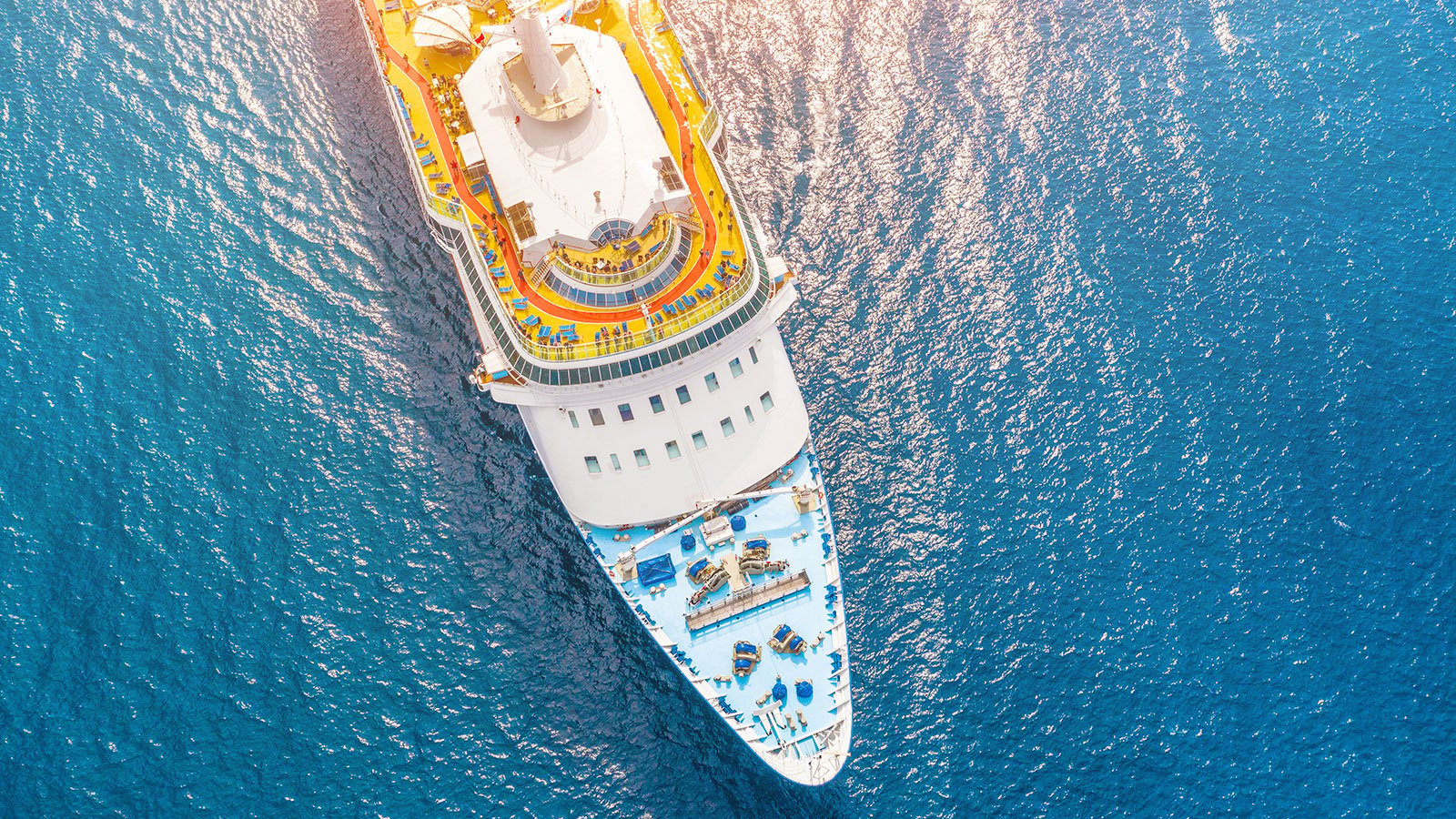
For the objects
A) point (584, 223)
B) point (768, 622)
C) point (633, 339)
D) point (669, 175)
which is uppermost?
point (669, 175)

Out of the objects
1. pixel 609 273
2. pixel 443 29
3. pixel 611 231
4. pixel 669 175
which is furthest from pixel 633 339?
pixel 443 29

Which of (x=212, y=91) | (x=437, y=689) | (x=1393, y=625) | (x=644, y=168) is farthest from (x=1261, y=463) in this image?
(x=212, y=91)

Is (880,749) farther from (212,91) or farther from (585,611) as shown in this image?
(212,91)

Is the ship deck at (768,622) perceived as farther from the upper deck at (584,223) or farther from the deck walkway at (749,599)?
the upper deck at (584,223)

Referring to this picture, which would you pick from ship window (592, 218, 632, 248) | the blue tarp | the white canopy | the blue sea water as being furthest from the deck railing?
the white canopy

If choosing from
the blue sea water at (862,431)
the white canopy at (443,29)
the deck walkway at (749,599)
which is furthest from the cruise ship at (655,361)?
the blue sea water at (862,431)

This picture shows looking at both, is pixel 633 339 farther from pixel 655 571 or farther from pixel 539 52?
pixel 539 52
